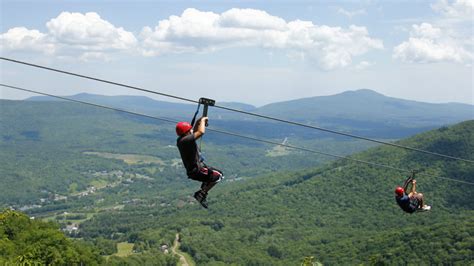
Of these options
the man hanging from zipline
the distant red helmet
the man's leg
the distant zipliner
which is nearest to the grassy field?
the distant zipliner

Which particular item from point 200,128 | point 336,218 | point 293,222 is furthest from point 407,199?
point 293,222

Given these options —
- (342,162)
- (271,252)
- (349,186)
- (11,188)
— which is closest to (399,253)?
(271,252)

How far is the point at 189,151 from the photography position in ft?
32.4

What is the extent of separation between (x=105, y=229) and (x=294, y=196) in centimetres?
5210

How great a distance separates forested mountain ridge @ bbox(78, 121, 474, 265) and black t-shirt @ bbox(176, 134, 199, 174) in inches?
2263

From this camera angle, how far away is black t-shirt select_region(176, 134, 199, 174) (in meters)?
9.65

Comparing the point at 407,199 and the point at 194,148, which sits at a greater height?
the point at 194,148

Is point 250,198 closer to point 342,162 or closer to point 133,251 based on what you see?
point 342,162

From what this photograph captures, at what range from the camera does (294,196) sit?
135 meters

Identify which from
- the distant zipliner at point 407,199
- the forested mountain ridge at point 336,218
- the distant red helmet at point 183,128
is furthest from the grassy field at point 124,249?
the distant red helmet at point 183,128

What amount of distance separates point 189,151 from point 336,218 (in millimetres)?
107517

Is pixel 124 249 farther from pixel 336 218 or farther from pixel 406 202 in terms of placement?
pixel 406 202

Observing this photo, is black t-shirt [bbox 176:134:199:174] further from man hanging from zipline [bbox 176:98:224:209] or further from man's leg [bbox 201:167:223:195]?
man's leg [bbox 201:167:223:195]

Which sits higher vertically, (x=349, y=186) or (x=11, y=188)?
(x=349, y=186)
